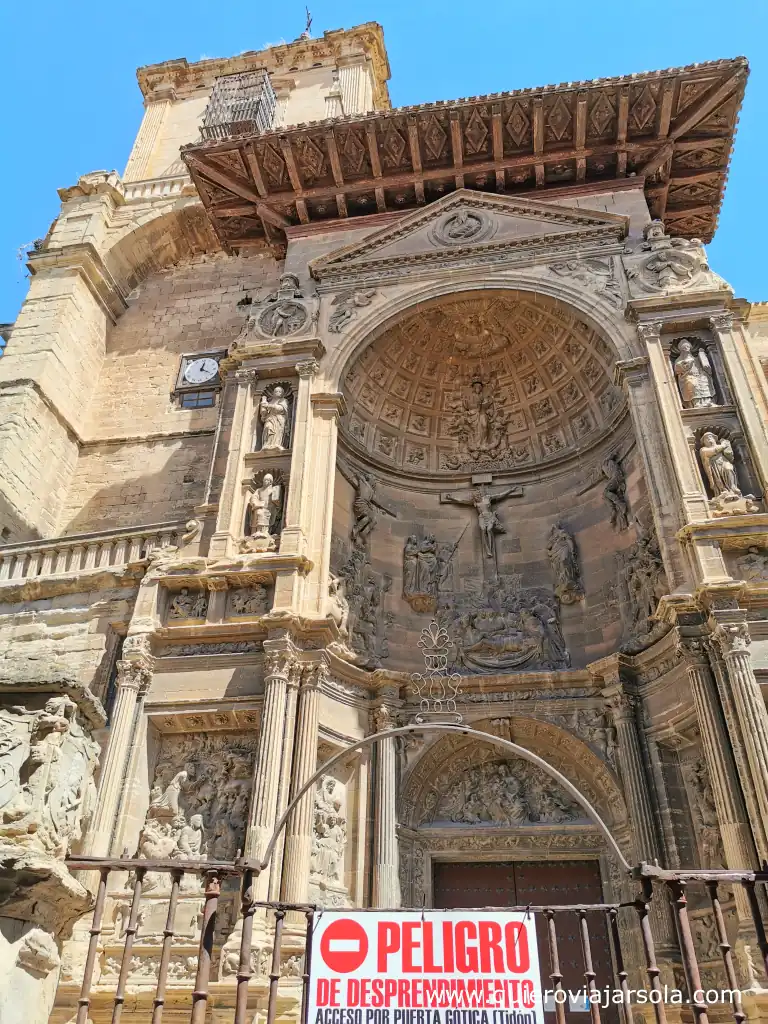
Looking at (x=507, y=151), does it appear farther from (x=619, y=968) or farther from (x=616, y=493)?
(x=619, y=968)

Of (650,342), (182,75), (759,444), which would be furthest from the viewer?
(182,75)

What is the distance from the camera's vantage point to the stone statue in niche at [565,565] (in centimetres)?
1220

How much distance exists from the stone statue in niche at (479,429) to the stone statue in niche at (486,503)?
0.57 metres

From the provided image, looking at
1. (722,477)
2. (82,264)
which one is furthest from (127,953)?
(82,264)

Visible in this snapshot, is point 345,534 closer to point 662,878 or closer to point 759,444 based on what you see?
point 759,444

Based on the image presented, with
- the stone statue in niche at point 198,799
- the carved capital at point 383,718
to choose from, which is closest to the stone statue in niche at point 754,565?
the carved capital at point 383,718

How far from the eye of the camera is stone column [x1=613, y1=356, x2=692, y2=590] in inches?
400

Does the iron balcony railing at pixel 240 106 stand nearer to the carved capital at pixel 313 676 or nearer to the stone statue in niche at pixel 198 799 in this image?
the carved capital at pixel 313 676

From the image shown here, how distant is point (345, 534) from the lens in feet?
41.3

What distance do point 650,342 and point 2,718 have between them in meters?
9.99

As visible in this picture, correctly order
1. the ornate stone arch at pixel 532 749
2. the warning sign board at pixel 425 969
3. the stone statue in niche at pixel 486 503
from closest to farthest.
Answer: the warning sign board at pixel 425 969
the ornate stone arch at pixel 532 749
the stone statue in niche at pixel 486 503

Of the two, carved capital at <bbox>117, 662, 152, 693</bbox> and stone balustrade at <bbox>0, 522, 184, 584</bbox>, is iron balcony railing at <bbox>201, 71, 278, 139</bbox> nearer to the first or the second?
stone balustrade at <bbox>0, 522, 184, 584</bbox>

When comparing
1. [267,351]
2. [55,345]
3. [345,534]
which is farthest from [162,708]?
[55,345]

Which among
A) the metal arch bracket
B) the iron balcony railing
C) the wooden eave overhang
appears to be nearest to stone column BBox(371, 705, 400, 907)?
the metal arch bracket
